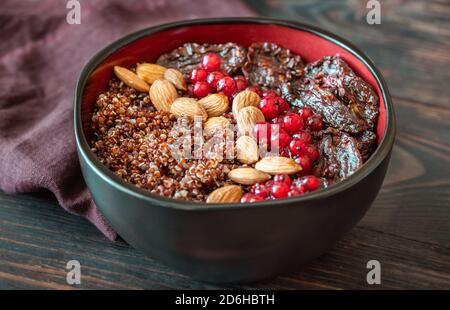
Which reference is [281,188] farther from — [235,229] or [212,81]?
[212,81]

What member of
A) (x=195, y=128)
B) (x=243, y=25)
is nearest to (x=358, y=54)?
(x=243, y=25)

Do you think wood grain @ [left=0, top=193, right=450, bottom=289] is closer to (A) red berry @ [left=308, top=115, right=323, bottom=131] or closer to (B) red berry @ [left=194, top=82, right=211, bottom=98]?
(A) red berry @ [left=308, top=115, right=323, bottom=131]

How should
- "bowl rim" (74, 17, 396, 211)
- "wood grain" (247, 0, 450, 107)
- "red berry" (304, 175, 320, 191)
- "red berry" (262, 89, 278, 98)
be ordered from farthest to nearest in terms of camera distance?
"wood grain" (247, 0, 450, 107)
"red berry" (262, 89, 278, 98)
"red berry" (304, 175, 320, 191)
"bowl rim" (74, 17, 396, 211)

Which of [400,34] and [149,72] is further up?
[400,34]

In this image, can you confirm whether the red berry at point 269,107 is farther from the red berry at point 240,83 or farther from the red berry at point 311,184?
the red berry at point 311,184

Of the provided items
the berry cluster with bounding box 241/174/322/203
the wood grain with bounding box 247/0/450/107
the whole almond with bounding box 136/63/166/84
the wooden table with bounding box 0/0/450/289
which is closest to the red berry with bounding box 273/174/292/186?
the berry cluster with bounding box 241/174/322/203

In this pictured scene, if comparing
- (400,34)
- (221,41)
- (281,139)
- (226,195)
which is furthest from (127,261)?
(400,34)

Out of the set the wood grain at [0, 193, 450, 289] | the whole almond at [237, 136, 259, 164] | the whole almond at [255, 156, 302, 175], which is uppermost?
the whole almond at [237, 136, 259, 164]
